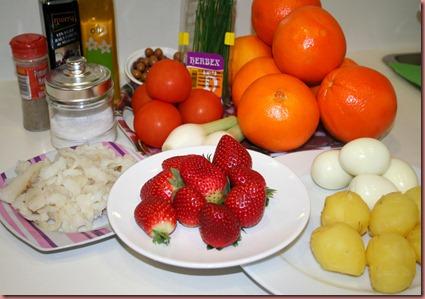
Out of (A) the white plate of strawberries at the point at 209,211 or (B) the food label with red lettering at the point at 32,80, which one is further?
(B) the food label with red lettering at the point at 32,80

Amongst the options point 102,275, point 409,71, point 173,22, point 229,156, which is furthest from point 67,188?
point 409,71

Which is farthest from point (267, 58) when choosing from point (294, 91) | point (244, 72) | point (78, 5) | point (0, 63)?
point (0, 63)

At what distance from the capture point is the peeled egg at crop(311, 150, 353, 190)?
0.78m

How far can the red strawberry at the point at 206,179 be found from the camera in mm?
673

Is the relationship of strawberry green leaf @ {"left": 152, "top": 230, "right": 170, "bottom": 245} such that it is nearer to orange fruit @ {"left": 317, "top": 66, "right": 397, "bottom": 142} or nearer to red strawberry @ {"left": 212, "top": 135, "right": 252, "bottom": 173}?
red strawberry @ {"left": 212, "top": 135, "right": 252, "bottom": 173}

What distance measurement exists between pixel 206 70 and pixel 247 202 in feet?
1.46

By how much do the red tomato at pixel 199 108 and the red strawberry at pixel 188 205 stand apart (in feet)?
0.95

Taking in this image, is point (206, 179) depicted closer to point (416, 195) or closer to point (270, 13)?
point (416, 195)

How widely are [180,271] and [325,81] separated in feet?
1.42

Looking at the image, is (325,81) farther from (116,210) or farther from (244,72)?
(116,210)

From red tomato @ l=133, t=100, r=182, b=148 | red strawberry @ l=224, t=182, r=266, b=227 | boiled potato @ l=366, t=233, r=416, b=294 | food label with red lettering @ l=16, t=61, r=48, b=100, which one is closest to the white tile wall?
food label with red lettering @ l=16, t=61, r=48, b=100

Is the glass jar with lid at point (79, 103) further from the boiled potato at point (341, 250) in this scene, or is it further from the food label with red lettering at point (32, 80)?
the boiled potato at point (341, 250)

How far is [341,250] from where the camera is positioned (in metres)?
0.62

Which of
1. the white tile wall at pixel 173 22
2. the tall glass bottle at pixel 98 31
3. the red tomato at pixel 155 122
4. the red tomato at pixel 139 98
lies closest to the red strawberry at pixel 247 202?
the red tomato at pixel 155 122
